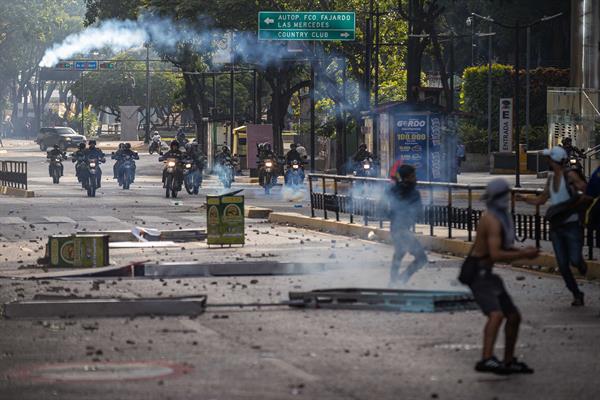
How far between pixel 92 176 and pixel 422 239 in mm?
22007

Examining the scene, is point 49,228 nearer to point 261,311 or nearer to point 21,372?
point 261,311

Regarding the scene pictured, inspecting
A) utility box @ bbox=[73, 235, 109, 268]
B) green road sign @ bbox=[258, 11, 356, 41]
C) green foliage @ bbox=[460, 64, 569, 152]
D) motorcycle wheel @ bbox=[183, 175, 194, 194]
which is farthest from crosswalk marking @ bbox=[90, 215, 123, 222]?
green foliage @ bbox=[460, 64, 569, 152]

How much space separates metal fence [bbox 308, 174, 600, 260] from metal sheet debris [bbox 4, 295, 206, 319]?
6916mm

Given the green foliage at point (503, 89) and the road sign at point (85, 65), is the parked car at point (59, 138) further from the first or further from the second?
the green foliage at point (503, 89)

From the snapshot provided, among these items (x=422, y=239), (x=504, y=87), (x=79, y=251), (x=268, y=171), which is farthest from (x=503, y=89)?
(x=79, y=251)

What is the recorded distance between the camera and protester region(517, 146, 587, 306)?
17156 mm

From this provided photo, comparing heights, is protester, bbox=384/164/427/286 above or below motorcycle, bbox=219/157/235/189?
above

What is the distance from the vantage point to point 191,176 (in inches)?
1876

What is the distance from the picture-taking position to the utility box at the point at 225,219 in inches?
1028

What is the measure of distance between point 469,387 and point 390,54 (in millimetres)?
74300

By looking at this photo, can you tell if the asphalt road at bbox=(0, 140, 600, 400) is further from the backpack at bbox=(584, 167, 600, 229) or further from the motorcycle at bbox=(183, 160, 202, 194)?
the motorcycle at bbox=(183, 160, 202, 194)

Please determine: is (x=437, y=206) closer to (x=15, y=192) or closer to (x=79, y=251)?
(x=79, y=251)

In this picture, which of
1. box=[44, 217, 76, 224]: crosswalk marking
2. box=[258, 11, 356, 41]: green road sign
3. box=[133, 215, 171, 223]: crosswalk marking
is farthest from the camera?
box=[258, 11, 356, 41]: green road sign

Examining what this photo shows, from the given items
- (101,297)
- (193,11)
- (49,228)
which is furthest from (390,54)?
(101,297)
